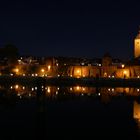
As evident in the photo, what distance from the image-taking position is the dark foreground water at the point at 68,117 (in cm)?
2523

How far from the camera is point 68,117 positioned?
3222cm

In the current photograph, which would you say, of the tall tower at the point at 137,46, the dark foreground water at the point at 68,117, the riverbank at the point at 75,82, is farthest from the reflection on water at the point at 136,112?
the tall tower at the point at 137,46

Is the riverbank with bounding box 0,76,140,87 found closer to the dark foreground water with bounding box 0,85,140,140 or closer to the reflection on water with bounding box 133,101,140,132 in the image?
the dark foreground water with bounding box 0,85,140,140

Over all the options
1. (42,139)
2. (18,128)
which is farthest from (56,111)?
(42,139)

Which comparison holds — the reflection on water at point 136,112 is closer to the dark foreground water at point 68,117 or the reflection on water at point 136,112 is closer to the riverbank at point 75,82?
the dark foreground water at point 68,117

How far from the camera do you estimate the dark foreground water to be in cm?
2523

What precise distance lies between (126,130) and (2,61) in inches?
2493

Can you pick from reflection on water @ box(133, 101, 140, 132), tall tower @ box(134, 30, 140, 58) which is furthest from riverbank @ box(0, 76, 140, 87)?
tall tower @ box(134, 30, 140, 58)

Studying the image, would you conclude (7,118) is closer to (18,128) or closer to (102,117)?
(18,128)

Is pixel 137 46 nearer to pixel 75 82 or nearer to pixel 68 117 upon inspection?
pixel 75 82

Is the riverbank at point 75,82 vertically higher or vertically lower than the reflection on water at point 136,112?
higher

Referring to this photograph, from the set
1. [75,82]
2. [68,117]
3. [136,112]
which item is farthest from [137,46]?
[68,117]

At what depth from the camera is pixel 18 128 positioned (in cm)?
2642

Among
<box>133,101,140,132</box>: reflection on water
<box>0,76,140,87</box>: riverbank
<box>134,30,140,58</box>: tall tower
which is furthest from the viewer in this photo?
<box>134,30,140,58</box>: tall tower
